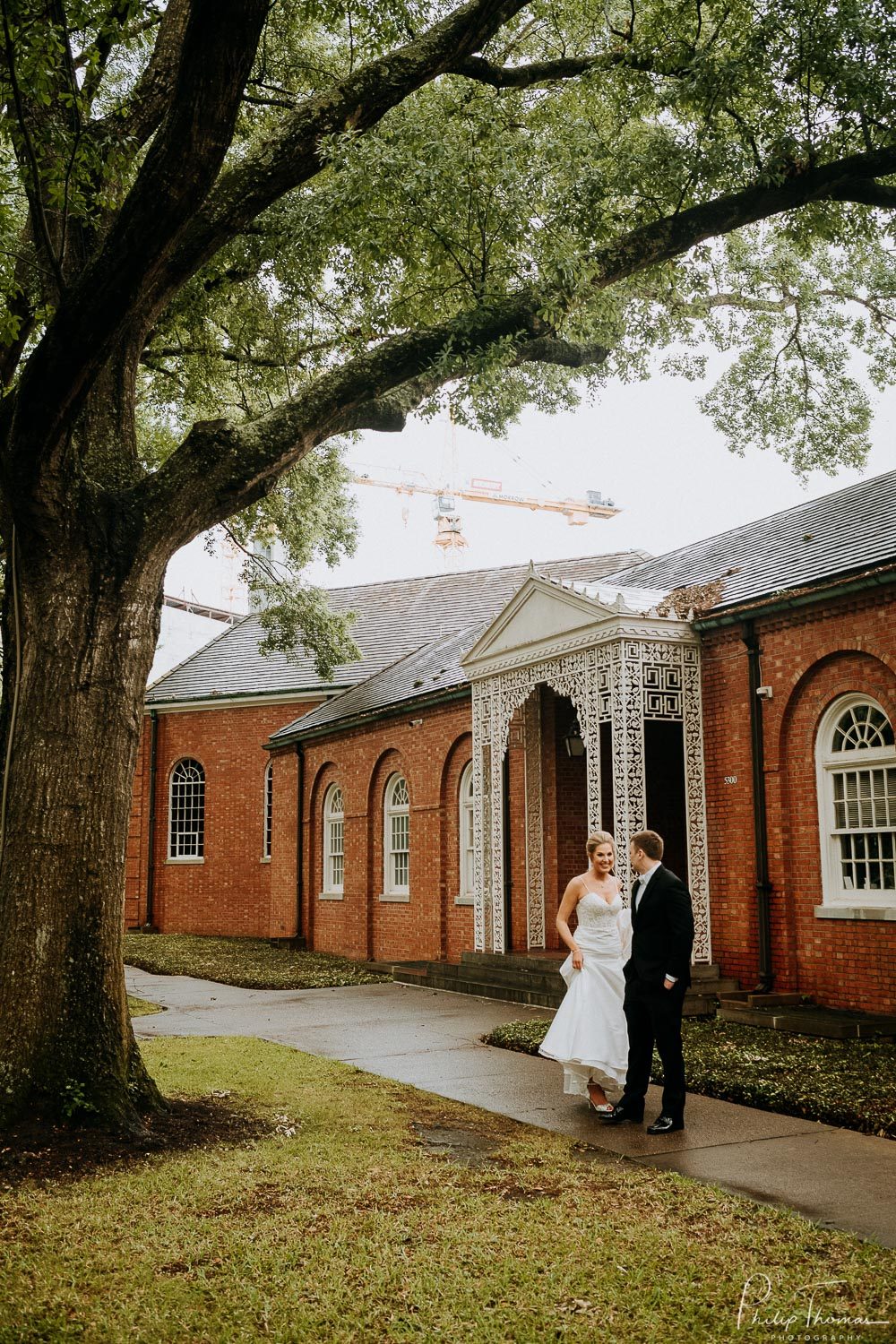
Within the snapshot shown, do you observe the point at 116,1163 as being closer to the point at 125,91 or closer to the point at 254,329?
the point at 254,329

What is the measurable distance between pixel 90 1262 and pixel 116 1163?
1.56m

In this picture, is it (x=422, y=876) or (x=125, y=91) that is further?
(x=422, y=876)

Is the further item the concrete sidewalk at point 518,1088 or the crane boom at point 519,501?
the crane boom at point 519,501

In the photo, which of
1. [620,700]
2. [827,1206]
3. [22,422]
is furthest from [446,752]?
[827,1206]

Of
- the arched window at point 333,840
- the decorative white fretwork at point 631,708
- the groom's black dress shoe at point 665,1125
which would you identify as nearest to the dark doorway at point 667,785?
the decorative white fretwork at point 631,708

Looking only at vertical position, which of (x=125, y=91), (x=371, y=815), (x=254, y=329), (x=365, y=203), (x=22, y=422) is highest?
(x=125, y=91)

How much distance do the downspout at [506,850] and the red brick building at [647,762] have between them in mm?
84

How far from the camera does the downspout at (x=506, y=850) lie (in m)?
15.9

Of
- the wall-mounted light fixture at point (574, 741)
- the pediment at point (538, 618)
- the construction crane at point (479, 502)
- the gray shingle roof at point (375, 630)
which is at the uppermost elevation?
the construction crane at point (479, 502)

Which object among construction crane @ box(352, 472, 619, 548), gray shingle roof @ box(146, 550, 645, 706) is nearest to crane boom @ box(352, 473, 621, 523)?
construction crane @ box(352, 472, 619, 548)

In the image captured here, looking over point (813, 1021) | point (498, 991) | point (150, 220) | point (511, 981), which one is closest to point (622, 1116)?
point (813, 1021)

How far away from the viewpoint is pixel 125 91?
13.6 metres

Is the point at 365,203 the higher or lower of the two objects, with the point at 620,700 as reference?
higher

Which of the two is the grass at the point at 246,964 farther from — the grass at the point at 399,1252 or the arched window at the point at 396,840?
the grass at the point at 399,1252
